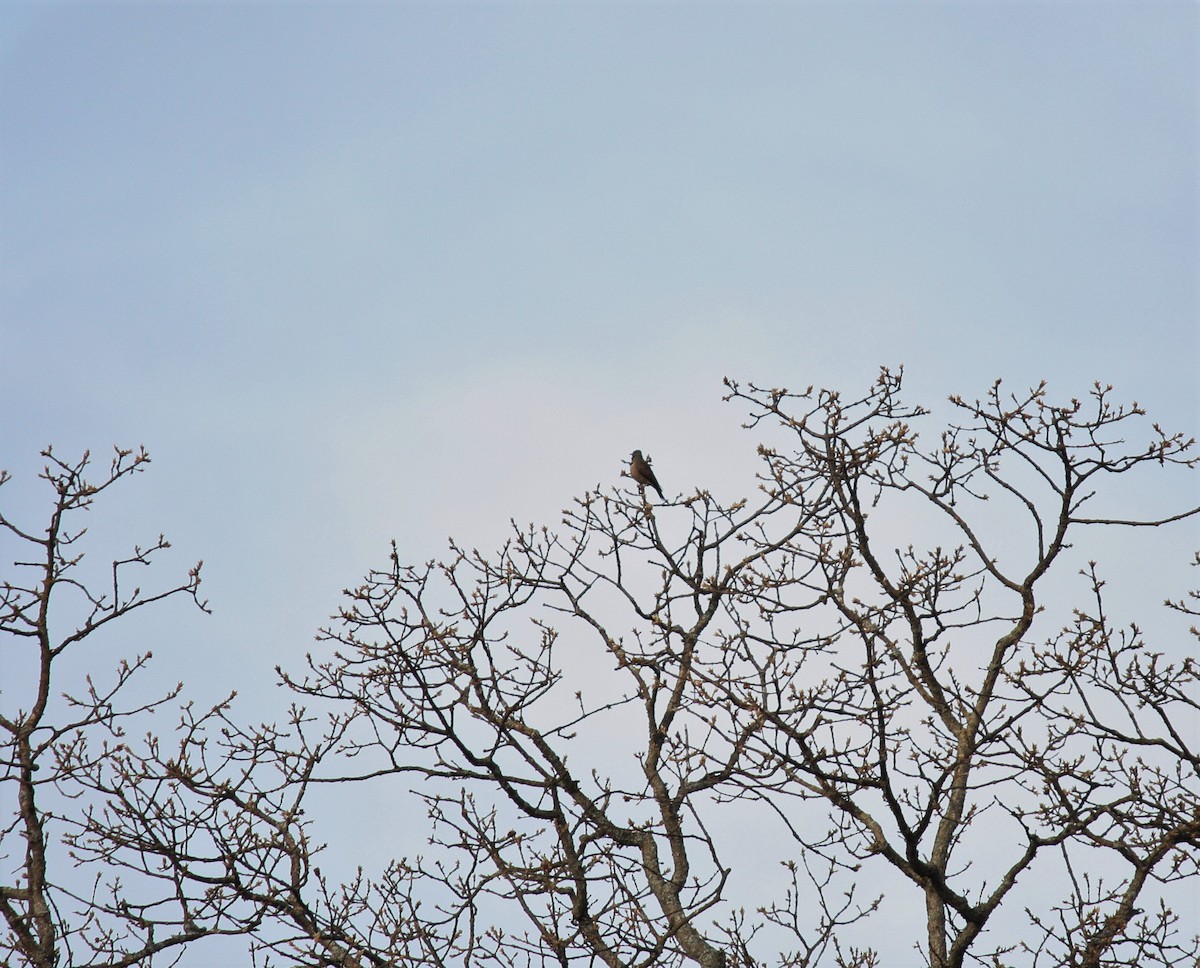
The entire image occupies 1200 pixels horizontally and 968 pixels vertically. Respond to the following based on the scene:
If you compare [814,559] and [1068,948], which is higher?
[814,559]

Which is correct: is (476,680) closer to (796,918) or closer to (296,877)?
(296,877)

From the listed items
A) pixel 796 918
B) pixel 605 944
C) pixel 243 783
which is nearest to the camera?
pixel 605 944

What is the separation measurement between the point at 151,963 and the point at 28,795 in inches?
46.9

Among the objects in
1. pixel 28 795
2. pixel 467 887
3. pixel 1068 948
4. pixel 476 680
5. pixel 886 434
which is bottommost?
pixel 1068 948

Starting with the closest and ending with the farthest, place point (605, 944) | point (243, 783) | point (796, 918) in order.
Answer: point (605, 944) → point (243, 783) → point (796, 918)

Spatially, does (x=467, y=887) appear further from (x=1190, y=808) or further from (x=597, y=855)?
(x=1190, y=808)

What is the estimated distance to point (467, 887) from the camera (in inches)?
274

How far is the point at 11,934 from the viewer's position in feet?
22.6

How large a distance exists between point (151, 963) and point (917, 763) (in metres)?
4.48

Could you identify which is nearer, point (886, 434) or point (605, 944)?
point (605, 944)

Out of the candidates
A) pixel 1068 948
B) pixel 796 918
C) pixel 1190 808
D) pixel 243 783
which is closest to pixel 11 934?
pixel 243 783

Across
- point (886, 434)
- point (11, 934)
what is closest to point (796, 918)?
point (886, 434)

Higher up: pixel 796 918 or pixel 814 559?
pixel 814 559

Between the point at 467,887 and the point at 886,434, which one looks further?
the point at 886,434
